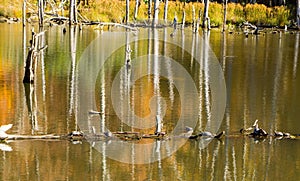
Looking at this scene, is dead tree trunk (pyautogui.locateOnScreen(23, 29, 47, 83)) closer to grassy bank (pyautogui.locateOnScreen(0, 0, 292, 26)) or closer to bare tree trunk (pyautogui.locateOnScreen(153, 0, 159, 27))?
bare tree trunk (pyautogui.locateOnScreen(153, 0, 159, 27))

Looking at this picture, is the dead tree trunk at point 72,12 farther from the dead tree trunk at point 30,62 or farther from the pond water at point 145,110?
the dead tree trunk at point 30,62

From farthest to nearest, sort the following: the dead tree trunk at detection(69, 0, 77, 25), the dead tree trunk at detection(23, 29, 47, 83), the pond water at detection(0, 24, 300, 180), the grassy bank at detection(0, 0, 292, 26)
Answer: the grassy bank at detection(0, 0, 292, 26), the dead tree trunk at detection(69, 0, 77, 25), the dead tree trunk at detection(23, 29, 47, 83), the pond water at detection(0, 24, 300, 180)

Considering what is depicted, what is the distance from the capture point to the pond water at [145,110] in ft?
31.5

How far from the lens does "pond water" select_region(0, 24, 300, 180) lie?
961 cm

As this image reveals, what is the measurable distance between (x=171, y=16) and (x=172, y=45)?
19.2m

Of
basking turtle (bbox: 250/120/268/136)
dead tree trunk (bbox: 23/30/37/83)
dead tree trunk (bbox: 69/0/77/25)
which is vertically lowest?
basking turtle (bbox: 250/120/268/136)

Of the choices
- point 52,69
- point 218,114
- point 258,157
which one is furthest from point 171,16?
point 258,157

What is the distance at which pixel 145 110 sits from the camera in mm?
14016

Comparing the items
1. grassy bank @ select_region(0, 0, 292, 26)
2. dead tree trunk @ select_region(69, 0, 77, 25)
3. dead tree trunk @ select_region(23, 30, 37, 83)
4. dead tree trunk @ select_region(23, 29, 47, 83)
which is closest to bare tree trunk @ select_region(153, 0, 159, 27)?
grassy bank @ select_region(0, 0, 292, 26)

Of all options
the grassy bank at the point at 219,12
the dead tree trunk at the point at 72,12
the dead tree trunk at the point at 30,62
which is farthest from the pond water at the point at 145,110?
the grassy bank at the point at 219,12

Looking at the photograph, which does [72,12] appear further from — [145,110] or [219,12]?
[145,110]

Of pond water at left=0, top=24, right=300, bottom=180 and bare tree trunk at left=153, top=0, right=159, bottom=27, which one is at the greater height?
bare tree trunk at left=153, top=0, right=159, bottom=27

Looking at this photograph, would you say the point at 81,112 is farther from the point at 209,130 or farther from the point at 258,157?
the point at 258,157

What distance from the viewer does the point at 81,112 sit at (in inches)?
529
